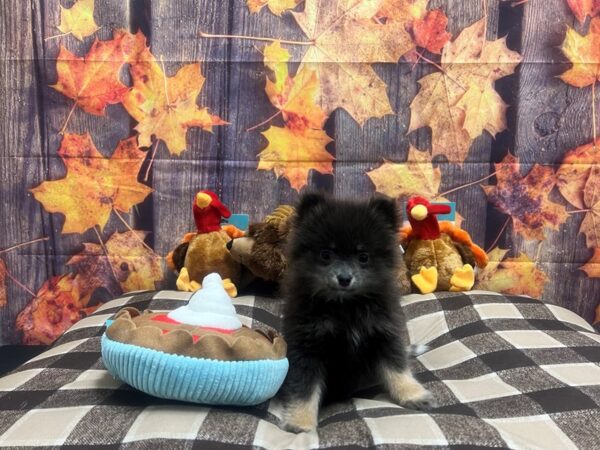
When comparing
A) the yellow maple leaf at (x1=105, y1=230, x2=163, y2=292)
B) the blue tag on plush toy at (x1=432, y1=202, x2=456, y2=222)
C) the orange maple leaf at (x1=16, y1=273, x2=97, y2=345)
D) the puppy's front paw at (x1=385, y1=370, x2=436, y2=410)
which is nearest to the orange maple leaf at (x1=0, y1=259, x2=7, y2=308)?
the orange maple leaf at (x1=16, y1=273, x2=97, y2=345)

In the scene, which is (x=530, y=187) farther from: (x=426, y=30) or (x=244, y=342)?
(x=244, y=342)

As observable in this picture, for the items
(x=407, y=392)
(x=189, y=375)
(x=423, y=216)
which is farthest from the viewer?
(x=423, y=216)

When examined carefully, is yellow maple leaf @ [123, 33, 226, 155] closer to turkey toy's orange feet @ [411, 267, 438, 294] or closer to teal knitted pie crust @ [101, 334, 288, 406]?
turkey toy's orange feet @ [411, 267, 438, 294]

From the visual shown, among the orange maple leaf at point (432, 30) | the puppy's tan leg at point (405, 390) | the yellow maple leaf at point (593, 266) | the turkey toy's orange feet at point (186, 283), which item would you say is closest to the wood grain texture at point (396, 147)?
the orange maple leaf at point (432, 30)

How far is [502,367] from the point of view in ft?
5.61

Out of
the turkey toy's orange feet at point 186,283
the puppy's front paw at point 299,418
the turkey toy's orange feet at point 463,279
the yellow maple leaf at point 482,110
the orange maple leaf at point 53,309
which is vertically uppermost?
the yellow maple leaf at point 482,110

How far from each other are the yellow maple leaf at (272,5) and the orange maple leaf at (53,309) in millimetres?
1758

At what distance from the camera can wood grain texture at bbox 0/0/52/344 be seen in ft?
8.65

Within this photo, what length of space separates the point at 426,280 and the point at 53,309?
2066 millimetres

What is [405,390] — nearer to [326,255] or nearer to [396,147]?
[326,255]

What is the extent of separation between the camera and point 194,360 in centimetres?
127

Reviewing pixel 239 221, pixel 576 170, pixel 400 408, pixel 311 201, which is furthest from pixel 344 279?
pixel 576 170

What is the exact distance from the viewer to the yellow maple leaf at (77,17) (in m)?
2.64

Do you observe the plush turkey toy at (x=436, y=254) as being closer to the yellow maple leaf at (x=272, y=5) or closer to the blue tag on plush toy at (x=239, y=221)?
the blue tag on plush toy at (x=239, y=221)
